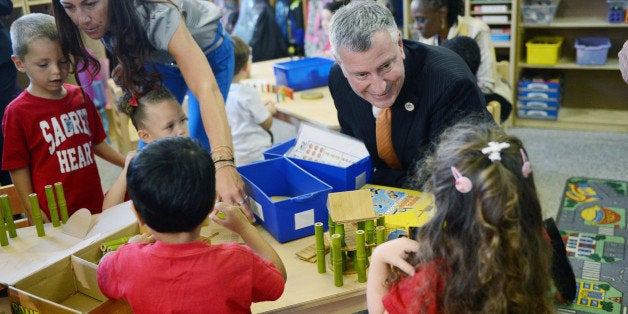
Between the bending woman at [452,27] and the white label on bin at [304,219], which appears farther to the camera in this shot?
the bending woman at [452,27]

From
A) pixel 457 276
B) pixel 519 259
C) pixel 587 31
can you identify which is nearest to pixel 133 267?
pixel 457 276

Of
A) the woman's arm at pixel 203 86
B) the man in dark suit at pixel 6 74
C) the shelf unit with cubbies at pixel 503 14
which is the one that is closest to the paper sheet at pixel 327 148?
the woman's arm at pixel 203 86

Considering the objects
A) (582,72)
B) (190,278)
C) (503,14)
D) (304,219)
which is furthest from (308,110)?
(582,72)

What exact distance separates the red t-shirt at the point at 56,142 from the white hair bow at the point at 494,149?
1662mm

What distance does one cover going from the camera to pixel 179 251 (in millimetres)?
1266

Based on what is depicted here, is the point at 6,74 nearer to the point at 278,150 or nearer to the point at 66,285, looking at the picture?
the point at 278,150

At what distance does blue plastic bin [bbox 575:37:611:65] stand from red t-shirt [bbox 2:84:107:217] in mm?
3478

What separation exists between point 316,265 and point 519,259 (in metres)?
Result: 0.61

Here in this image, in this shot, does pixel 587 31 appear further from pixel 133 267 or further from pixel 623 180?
pixel 133 267

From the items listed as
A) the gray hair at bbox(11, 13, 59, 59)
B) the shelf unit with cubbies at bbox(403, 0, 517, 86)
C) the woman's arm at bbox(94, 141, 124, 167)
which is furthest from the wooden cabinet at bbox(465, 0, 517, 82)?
the gray hair at bbox(11, 13, 59, 59)

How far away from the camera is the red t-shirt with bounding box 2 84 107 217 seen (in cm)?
221

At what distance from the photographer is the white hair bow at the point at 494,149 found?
1.11 meters

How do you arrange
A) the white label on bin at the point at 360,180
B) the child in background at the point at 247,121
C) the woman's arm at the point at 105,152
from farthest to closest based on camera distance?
the child in background at the point at 247,121, the woman's arm at the point at 105,152, the white label on bin at the point at 360,180

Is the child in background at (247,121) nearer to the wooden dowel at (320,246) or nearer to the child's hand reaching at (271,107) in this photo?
the child's hand reaching at (271,107)
